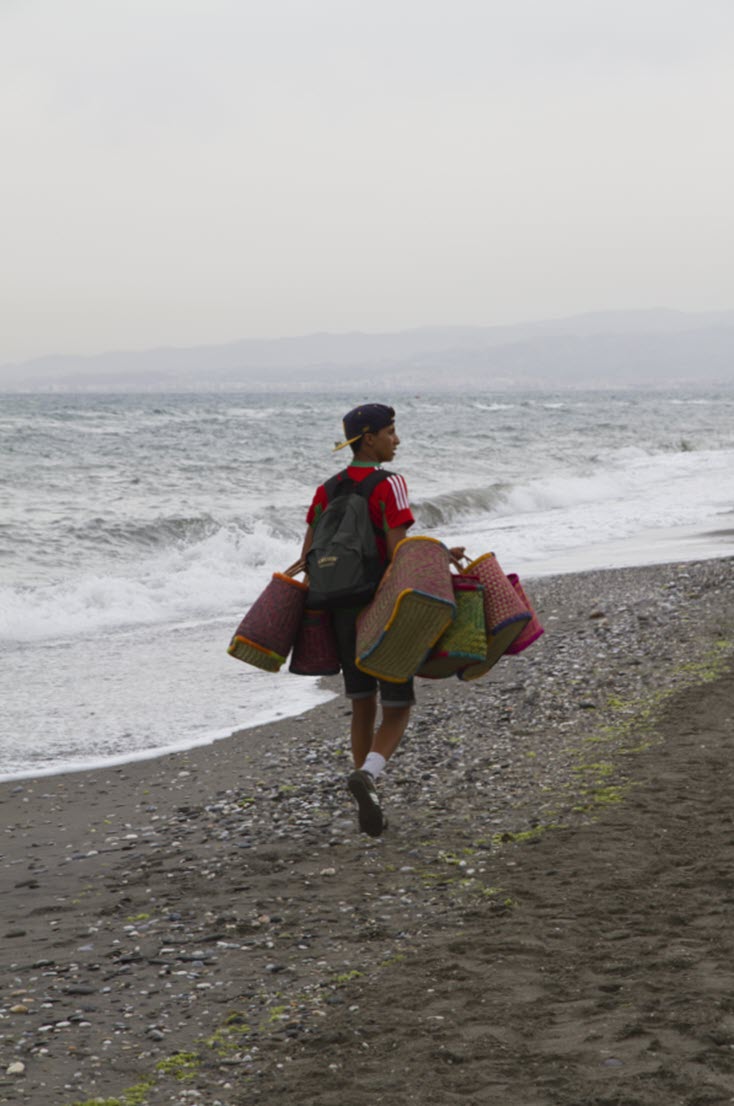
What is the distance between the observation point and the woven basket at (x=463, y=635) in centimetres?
541

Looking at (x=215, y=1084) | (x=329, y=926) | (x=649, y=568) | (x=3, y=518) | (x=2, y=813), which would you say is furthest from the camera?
(x=3, y=518)

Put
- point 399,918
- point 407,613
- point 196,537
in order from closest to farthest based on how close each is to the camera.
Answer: point 399,918 < point 407,613 < point 196,537

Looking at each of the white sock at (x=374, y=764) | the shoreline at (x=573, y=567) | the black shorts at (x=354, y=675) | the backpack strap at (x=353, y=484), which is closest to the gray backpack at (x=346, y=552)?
the backpack strap at (x=353, y=484)

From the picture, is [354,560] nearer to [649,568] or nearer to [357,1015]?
[357,1015]

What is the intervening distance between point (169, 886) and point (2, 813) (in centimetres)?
193

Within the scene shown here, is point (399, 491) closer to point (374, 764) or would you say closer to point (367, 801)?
point (374, 764)

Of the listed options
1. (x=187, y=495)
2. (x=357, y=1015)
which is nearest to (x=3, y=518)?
(x=187, y=495)

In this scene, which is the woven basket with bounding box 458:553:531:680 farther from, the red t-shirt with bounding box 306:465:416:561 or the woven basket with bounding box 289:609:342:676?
the woven basket with bounding box 289:609:342:676

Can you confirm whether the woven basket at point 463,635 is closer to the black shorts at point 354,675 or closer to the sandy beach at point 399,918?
the black shorts at point 354,675

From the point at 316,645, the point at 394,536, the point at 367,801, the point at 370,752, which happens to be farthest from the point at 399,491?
the point at 367,801

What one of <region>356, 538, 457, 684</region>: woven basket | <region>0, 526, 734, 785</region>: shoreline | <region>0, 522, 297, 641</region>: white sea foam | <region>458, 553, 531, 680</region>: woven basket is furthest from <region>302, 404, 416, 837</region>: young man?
<region>0, 522, 297, 641</region>: white sea foam

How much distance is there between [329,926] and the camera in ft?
15.3

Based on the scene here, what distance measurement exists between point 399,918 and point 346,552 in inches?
63.6

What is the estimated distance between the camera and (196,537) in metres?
21.7
